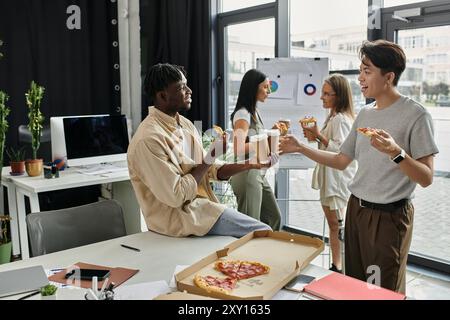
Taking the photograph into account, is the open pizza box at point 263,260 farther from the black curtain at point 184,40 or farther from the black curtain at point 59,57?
the black curtain at point 59,57

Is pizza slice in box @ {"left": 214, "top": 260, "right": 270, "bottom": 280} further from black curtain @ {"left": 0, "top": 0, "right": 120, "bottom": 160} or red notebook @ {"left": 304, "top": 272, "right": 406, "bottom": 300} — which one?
black curtain @ {"left": 0, "top": 0, "right": 120, "bottom": 160}

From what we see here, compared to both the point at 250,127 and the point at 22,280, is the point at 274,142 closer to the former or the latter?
the point at 250,127

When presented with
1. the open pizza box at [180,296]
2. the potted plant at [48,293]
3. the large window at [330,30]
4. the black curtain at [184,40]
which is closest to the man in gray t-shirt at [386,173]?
the open pizza box at [180,296]

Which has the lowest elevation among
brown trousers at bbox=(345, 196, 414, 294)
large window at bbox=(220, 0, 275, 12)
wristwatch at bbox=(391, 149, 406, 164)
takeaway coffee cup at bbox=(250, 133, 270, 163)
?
brown trousers at bbox=(345, 196, 414, 294)

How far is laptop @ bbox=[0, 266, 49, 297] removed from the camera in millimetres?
1367

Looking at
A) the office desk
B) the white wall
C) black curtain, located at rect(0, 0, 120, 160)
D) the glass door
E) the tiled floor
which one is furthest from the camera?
the white wall

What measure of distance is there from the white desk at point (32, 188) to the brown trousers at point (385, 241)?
6.77 ft

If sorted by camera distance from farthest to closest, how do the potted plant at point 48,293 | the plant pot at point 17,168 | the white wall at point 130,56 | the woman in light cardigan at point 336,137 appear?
the white wall at point 130,56 → the plant pot at point 17,168 → the woman in light cardigan at point 336,137 → the potted plant at point 48,293

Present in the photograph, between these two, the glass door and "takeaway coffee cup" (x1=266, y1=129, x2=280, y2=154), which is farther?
the glass door

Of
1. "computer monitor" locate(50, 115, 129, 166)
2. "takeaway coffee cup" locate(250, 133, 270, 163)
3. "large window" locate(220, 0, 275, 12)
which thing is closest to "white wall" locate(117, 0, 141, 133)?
"large window" locate(220, 0, 275, 12)

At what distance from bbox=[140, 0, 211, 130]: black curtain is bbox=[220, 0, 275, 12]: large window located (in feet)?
0.68

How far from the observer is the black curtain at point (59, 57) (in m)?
4.32
